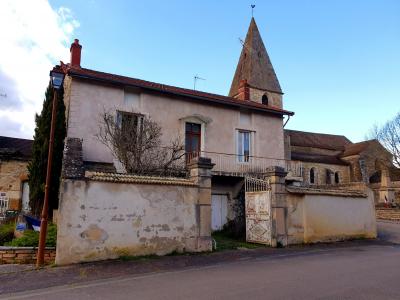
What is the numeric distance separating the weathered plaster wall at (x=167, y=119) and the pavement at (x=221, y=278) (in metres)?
7.24

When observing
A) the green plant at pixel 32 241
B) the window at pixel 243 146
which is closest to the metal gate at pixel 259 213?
the window at pixel 243 146

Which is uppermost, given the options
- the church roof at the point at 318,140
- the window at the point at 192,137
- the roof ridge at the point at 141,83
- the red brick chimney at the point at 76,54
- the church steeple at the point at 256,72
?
the church steeple at the point at 256,72

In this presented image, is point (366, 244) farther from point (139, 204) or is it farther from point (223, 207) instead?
point (139, 204)

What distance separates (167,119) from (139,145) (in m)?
3.28

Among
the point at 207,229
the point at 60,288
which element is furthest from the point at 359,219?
the point at 60,288

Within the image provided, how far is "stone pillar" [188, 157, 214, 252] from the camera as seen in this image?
38.3 ft

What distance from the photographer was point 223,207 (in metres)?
17.4

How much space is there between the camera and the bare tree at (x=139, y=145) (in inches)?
557

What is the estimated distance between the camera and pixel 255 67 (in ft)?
131

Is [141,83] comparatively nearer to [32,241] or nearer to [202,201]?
[202,201]

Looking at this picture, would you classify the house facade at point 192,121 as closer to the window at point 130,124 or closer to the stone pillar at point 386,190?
the window at point 130,124

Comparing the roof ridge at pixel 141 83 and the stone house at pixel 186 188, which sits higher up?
the roof ridge at pixel 141 83

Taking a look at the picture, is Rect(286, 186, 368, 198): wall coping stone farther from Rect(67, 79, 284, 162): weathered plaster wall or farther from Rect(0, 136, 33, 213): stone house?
Rect(0, 136, 33, 213): stone house

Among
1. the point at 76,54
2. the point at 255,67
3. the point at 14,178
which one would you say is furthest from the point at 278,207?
the point at 255,67
